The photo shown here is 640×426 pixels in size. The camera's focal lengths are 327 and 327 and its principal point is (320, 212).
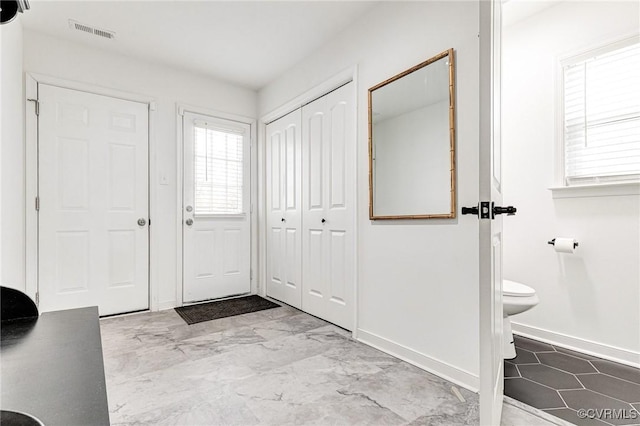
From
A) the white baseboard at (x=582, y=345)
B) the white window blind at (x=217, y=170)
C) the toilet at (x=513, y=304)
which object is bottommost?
the white baseboard at (x=582, y=345)

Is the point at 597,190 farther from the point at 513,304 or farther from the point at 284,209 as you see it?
the point at 284,209

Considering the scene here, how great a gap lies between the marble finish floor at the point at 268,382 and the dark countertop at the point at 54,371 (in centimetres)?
93

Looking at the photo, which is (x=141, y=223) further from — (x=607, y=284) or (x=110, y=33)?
(x=607, y=284)

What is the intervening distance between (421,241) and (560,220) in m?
1.20

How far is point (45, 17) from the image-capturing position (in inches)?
99.0

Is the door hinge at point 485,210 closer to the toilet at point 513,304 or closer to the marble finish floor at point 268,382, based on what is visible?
the marble finish floor at point 268,382

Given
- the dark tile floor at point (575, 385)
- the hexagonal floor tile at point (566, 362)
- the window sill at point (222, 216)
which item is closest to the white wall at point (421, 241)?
the dark tile floor at point (575, 385)

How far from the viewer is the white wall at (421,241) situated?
1785mm

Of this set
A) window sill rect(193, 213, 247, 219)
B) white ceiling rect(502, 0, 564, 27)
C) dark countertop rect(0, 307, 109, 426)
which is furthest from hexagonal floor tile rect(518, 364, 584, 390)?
window sill rect(193, 213, 247, 219)

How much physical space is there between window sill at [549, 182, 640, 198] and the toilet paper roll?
320 mm

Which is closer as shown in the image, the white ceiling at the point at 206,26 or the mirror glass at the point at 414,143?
the mirror glass at the point at 414,143

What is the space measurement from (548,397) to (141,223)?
11.1 feet

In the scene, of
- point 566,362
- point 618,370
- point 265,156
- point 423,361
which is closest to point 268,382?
point 423,361

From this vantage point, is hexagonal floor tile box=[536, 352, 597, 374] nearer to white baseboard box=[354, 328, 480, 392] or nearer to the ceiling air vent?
white baseboard box=[354, 328, 480, 392]
